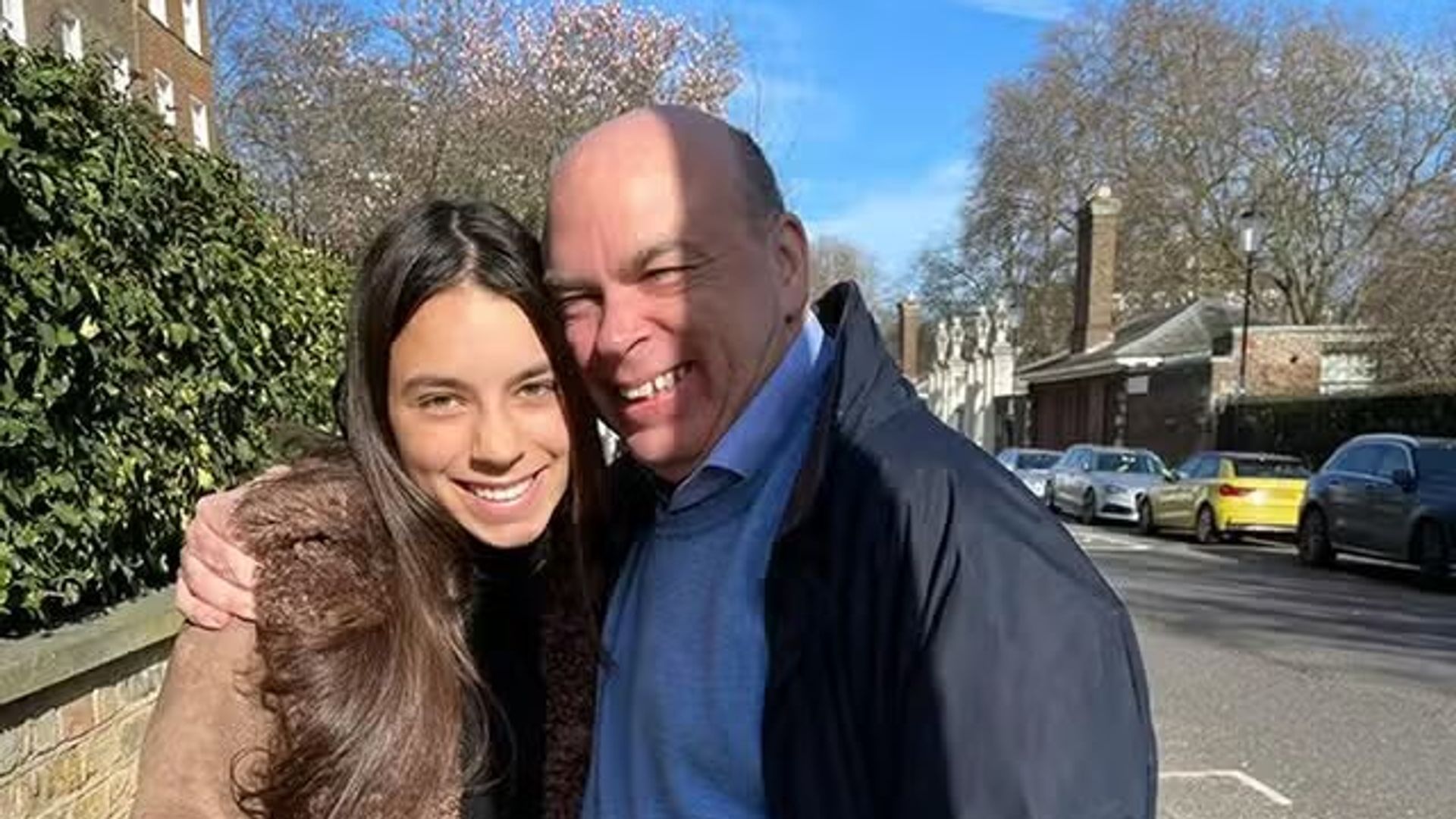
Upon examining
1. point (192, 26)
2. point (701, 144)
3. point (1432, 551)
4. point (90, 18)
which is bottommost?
point (1432, 551)

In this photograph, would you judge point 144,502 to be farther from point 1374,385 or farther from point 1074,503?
point 1374,385

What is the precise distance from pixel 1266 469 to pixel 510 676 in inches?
790

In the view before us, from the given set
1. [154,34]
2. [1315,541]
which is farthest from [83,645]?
[154,34]

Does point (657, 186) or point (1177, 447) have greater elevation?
point (657, 186)

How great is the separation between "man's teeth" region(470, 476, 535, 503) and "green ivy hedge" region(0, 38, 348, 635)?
1.73m

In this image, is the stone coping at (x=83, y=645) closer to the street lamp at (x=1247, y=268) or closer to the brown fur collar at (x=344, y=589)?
the brown fur collar at (x=344, y=589)

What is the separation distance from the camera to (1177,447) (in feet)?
107

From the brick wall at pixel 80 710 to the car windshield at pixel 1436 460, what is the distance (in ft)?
45.5

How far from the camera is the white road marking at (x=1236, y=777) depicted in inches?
235

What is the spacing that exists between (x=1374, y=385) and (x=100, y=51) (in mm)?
28218

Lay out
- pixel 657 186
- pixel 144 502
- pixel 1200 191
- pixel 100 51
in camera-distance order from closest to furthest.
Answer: pixel 657 186 < pixel 144 502 < pixel 100 51 < pixel 1200 191

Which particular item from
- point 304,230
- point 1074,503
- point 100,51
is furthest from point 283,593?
point 1074,503

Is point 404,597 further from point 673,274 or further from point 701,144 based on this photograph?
point 701,144

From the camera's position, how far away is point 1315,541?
15969mm
